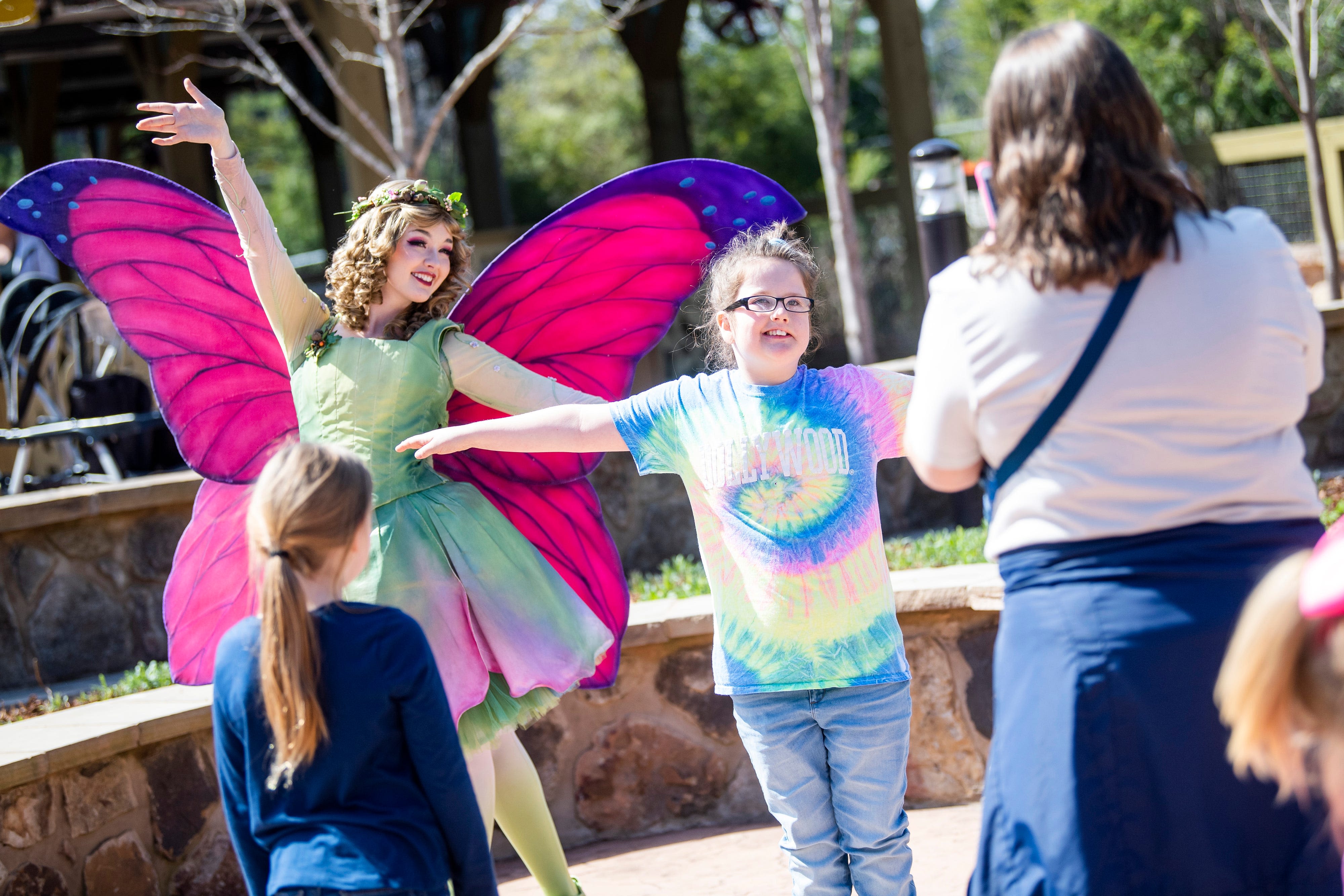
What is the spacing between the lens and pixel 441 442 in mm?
2660

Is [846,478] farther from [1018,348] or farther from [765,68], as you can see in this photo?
[765,68]

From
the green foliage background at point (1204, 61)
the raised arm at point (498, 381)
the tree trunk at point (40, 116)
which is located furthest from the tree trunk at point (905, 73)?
the tree trunk at point (40, 116)

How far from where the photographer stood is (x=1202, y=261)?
5.55 ft

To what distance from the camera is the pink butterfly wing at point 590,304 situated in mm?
3205

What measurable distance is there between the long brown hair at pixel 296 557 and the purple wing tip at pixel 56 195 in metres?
1.41

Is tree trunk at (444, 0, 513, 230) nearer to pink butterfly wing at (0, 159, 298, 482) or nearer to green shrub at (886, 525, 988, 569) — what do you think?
green shrub at (886, 525, 988, 569)

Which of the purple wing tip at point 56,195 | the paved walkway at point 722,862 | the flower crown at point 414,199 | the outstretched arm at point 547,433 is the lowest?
the paved walkway at point 722,862

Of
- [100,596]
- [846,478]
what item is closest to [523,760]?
[846,478]

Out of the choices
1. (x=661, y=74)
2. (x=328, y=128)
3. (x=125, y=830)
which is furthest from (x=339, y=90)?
(x=661, y=74)

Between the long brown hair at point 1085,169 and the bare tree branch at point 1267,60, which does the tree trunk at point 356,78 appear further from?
the long brown hair at point 1085,169

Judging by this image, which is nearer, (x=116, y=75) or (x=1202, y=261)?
(x=1202, y=261)

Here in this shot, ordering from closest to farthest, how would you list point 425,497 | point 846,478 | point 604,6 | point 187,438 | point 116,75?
point 846,478, point 425,497, point 187,438, point 604,6, point 116,75

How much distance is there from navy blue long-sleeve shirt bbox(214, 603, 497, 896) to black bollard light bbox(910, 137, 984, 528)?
13.6 feet

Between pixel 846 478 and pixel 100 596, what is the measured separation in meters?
3.85
